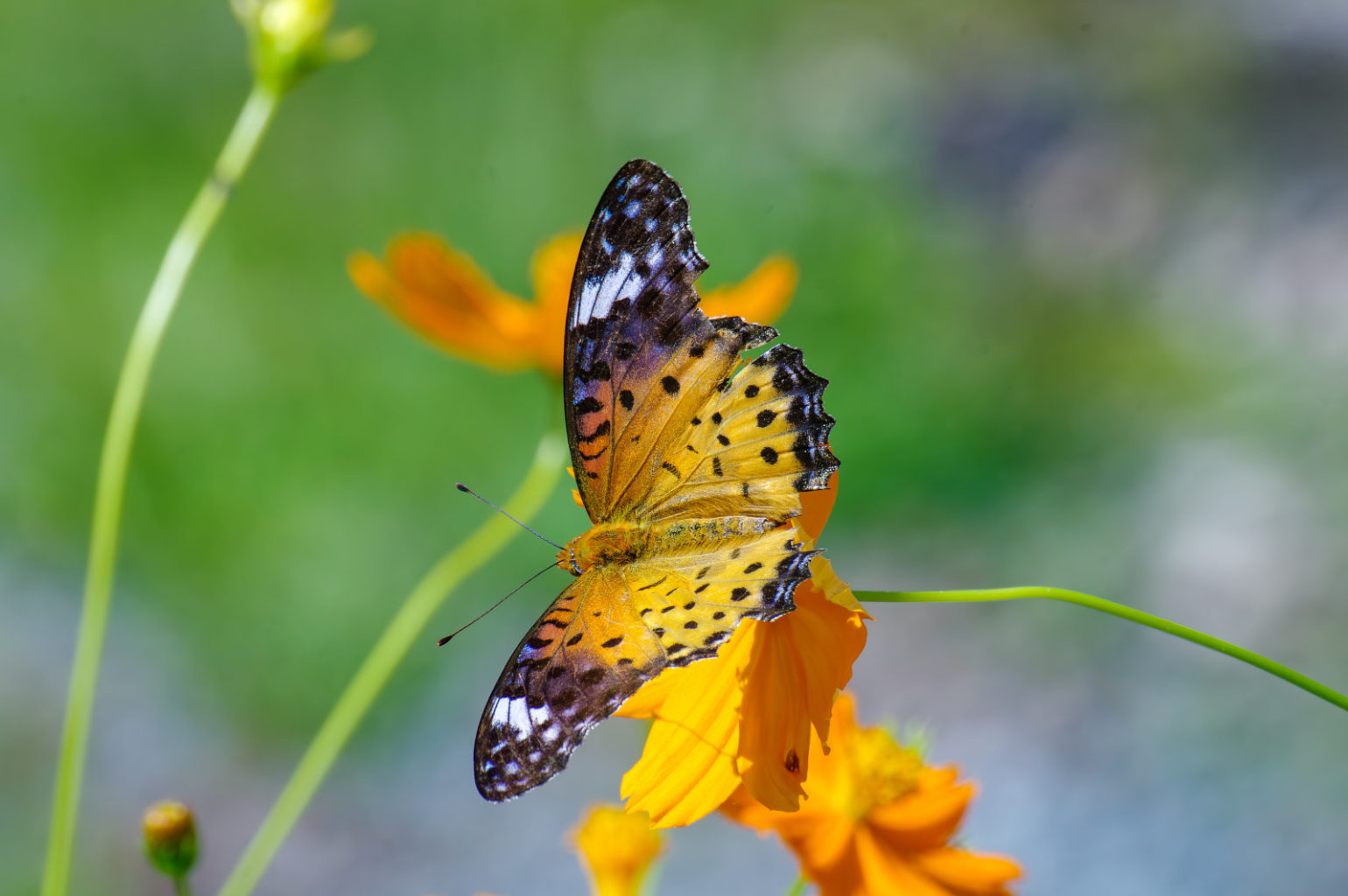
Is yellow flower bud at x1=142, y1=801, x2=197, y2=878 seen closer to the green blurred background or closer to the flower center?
the flower center

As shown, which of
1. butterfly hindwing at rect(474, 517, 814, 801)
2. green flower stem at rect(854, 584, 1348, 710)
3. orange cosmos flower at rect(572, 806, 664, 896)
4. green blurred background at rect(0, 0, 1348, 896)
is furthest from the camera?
green blurred background at rect(0, 0, 1348, 896)

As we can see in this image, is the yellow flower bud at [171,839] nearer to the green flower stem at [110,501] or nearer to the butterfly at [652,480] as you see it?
the green flower stem at [110,501]

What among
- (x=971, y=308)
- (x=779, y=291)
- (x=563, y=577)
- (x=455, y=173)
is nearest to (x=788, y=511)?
(x=779, y=291)

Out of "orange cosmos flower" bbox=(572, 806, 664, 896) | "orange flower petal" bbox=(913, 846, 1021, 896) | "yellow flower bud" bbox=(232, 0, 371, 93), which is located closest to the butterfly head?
"orange cosmos flower" bbox=(572, 806, 664, 896)

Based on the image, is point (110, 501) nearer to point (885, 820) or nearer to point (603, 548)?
point (603, 548)

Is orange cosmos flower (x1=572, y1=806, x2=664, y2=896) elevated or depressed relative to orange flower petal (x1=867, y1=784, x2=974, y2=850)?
depressed

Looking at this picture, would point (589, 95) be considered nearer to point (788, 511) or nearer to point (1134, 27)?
point (1134, 27)
